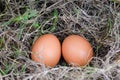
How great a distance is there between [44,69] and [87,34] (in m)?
0.32

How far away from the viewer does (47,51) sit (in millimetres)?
1547

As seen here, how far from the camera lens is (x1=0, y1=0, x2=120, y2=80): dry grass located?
4.96 ft

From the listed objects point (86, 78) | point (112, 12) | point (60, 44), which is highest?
point (112, 12)

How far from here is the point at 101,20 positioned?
1.70m

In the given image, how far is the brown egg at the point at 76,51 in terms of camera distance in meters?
1.57

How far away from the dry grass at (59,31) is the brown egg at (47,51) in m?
0.03

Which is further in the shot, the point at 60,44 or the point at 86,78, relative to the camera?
the point at 60,44

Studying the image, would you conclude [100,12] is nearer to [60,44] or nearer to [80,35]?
[80,35]

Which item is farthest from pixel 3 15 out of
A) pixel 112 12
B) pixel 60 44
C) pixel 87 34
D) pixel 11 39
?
pixel 112 12

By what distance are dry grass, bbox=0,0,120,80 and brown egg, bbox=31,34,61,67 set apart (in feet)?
0.11

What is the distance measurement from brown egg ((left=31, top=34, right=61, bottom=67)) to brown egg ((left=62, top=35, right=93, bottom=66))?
0.04 m

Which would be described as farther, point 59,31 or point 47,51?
point 59,31

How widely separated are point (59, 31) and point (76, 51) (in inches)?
6.7

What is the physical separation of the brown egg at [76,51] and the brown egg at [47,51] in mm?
36
